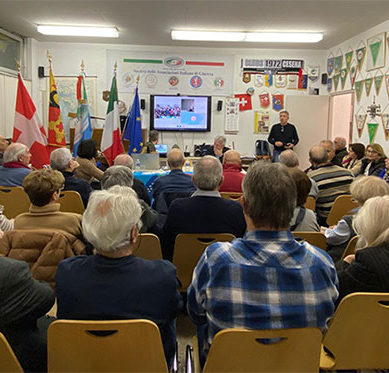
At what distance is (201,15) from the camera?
6.42 meters

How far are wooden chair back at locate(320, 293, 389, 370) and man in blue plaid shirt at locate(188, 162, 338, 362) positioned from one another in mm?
170

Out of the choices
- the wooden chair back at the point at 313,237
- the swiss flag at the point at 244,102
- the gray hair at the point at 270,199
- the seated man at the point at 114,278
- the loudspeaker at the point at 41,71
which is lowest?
the wooden chair back at the point at 313,237

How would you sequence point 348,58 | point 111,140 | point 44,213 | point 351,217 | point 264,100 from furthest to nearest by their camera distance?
point 264,100
point 348,58
point 111,140
point 351,217
point 44,213

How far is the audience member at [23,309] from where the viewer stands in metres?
1.50

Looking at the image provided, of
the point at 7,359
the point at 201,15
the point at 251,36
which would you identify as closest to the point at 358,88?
the point at 251,36

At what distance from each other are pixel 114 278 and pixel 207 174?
1546mm

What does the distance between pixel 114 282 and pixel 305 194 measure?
1805mm

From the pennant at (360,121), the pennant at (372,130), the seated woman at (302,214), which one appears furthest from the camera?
the pennant at (360,121)

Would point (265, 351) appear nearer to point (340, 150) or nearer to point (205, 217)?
point (205, 217)

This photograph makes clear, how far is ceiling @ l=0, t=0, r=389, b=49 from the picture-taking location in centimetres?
585

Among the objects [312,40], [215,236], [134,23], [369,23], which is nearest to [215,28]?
[134,23]

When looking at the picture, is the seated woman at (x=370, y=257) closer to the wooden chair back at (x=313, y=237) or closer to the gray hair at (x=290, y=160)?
the wooden chair back at (x=313, y=237)

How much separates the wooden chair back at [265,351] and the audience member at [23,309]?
695 mm

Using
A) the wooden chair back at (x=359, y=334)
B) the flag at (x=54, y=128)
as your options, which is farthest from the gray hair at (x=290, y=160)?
the flag at (x=54, y=128)
